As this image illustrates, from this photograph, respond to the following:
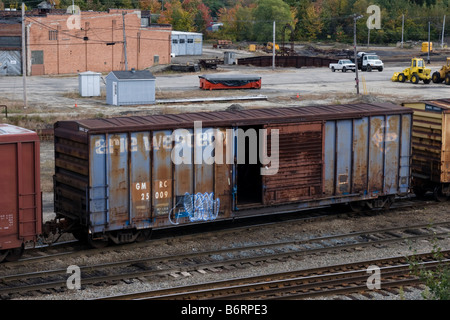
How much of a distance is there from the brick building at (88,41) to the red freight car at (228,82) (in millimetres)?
16680

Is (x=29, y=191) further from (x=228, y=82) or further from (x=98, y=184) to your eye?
(x=228, y=82)

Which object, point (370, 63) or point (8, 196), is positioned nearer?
point (8, 196)

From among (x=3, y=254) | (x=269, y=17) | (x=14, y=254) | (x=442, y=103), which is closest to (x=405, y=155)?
(x=442, y=103)

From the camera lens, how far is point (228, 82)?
61656mm

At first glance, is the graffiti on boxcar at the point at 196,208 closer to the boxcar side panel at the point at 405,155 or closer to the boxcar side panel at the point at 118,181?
the boxcar side panel at the point at 118,181

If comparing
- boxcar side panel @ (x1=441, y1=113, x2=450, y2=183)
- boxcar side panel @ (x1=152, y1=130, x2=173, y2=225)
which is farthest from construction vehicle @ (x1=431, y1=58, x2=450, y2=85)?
boxcar side panel @ (x1=152, y1=130, x2=173, y2=225)

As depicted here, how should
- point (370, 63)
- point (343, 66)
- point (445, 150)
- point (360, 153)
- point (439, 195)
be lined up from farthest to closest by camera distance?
point (343, 66)
point (370, 63)
point (439, 195)
point (445, 150)
point (360, 153)

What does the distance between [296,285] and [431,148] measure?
10.2m

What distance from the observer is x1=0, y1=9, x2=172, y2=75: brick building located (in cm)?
7312

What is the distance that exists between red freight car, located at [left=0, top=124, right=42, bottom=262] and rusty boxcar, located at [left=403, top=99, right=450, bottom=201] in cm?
1347

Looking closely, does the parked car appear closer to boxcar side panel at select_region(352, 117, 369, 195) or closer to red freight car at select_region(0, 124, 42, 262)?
boxcar side panel at select_region(352, 117, 369, 195)

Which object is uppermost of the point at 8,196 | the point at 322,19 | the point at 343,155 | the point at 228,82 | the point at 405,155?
the point at 322,19
